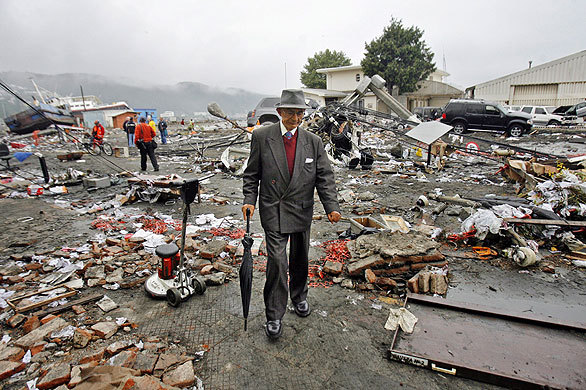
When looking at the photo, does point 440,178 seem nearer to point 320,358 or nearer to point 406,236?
point 406,236

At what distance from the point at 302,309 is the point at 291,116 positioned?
1711 millimetres

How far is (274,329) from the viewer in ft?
8.13

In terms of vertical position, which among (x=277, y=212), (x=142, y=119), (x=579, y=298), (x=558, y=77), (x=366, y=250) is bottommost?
(x=579, y=298)


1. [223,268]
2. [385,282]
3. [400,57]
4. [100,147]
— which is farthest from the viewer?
[400,57]

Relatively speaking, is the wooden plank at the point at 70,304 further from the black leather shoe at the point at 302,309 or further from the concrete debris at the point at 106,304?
the black leather shoe at the point at 302,309

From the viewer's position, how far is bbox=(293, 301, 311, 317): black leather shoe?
279cm

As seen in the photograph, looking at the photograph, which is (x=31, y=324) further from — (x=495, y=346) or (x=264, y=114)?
(x=264, y=114)

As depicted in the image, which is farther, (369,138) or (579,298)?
(369,138)

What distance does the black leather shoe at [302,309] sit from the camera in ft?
9.14

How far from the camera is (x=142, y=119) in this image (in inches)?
369

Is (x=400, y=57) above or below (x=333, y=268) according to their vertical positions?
above

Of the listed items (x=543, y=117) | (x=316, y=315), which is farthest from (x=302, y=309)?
(x=543, y=117)

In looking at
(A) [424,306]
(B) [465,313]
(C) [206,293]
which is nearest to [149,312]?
(C) [206,293]

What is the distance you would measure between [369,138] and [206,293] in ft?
48.7
